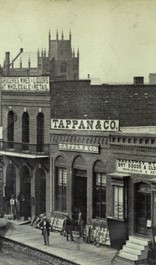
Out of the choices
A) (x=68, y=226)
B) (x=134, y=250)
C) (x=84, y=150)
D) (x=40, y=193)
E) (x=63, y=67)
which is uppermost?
(x=63, y=67)

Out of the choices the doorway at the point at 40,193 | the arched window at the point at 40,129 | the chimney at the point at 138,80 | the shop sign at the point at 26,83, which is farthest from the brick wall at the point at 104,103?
the doorway at the point at 40,193

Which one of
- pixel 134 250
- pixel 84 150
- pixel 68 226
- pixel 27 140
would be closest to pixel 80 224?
pixel 68 226

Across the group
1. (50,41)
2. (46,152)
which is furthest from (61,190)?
(50,41)

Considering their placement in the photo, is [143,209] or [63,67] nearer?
[143,209]

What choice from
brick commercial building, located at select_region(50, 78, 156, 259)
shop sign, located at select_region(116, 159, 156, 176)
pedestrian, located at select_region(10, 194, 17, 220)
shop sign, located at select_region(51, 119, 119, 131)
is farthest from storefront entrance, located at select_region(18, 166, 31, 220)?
shop sign, located at select_region(116, 159, 156, 176)

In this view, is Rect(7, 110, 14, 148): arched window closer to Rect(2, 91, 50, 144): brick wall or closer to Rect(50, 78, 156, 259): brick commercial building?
Rect(2, 91, 50, 144): brick wall

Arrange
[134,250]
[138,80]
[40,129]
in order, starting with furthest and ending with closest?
[138,80] → [40,129] → [134,250]

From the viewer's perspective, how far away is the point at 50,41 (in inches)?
4235

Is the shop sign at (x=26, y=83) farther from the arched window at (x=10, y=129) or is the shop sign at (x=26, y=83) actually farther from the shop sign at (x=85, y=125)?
the shop sign at (x=85, y=125)

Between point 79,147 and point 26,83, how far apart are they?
618 centimetres

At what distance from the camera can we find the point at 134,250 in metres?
23.5

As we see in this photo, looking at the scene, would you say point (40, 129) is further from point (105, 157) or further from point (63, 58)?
point (63, 58)

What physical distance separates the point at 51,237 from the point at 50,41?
83.2 m

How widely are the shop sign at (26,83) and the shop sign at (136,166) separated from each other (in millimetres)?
7352
